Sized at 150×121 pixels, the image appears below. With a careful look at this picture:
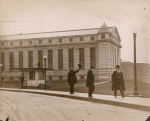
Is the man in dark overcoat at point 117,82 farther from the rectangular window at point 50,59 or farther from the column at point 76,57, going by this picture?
the rectangular window at point 50,59

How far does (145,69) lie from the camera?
10.1 feet

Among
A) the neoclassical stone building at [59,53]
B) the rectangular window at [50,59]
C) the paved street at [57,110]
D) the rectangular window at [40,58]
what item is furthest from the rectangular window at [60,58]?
the paved street at [57,110]

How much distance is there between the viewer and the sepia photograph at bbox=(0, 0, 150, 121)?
2.92 meters

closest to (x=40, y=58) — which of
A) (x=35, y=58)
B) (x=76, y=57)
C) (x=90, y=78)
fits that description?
(x=35, y=58)

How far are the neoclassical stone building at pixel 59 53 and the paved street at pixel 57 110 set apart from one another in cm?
33

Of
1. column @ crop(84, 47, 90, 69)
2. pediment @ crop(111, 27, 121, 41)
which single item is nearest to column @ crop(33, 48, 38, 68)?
column @ crop(84, 47, 90, 69)

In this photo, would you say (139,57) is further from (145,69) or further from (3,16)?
(3,16)

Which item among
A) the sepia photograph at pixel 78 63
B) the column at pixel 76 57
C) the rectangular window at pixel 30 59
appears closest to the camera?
the sepia photograph at pixel 78 63

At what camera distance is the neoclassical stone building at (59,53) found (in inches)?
115

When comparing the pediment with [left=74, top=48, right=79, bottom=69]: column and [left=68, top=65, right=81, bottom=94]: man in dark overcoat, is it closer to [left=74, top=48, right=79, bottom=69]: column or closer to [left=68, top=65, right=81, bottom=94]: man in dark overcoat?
[left=74, top=48, right=79, bottom=69]: column

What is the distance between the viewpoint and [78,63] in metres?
3.11

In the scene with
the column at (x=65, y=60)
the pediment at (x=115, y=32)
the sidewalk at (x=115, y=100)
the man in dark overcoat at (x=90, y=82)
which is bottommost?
the sidewalk at (x=115, y=100)

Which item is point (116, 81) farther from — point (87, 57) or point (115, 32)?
point (115, 32)

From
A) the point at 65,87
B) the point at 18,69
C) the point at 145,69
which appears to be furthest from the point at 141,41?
the point at 18,69
